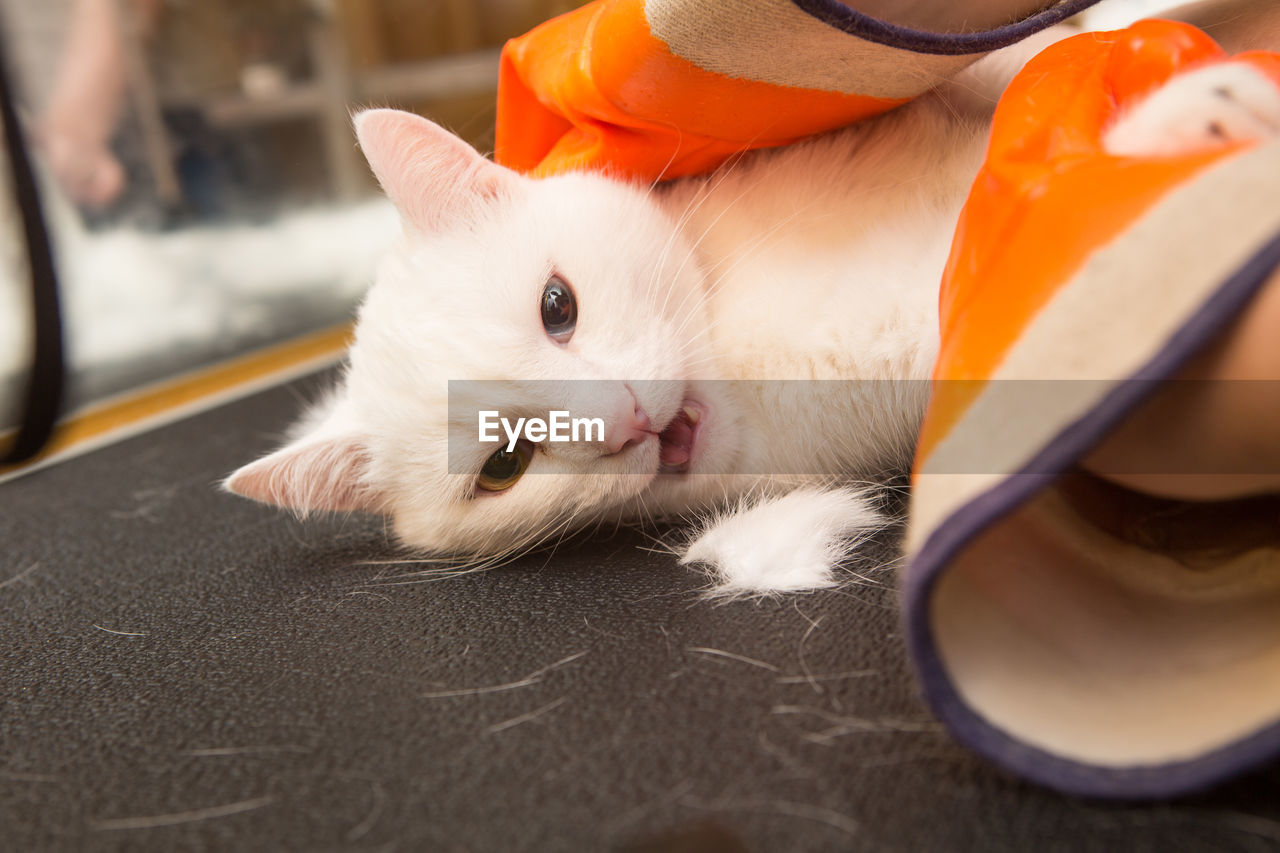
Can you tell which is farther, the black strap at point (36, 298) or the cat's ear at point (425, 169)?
the black strap at point (36, 298)

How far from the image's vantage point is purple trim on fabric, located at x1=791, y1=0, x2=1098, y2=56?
0.60 meters

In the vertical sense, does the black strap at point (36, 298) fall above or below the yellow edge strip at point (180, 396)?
above

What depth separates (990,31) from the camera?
673mm

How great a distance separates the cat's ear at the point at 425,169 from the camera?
77cm

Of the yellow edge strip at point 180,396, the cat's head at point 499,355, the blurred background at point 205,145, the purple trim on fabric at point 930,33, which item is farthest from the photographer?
the blurred background at point 205,145

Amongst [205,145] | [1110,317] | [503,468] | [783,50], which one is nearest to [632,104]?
[783,50]

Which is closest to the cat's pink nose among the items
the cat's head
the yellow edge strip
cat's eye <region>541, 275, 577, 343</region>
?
the cat's head

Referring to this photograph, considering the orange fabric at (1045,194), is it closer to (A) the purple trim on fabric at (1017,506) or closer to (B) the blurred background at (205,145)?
(A) the purple trim on fabric at (1017,506)

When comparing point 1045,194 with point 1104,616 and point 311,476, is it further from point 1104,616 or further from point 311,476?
point 311,476

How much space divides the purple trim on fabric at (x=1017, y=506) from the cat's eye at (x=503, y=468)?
45 cm

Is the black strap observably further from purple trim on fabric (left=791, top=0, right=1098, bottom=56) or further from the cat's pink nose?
purple trim on fabric (left=791, top=0, right=1098, bottom=56)

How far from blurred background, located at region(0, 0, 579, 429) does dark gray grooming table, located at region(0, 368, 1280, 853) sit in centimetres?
114

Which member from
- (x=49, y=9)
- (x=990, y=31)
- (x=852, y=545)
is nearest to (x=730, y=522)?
(x=852, y=545)

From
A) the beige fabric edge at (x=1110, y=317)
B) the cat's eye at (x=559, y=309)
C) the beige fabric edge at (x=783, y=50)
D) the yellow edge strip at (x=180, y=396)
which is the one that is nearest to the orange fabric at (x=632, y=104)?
the beige fabric edge at (x=783, y=50)
